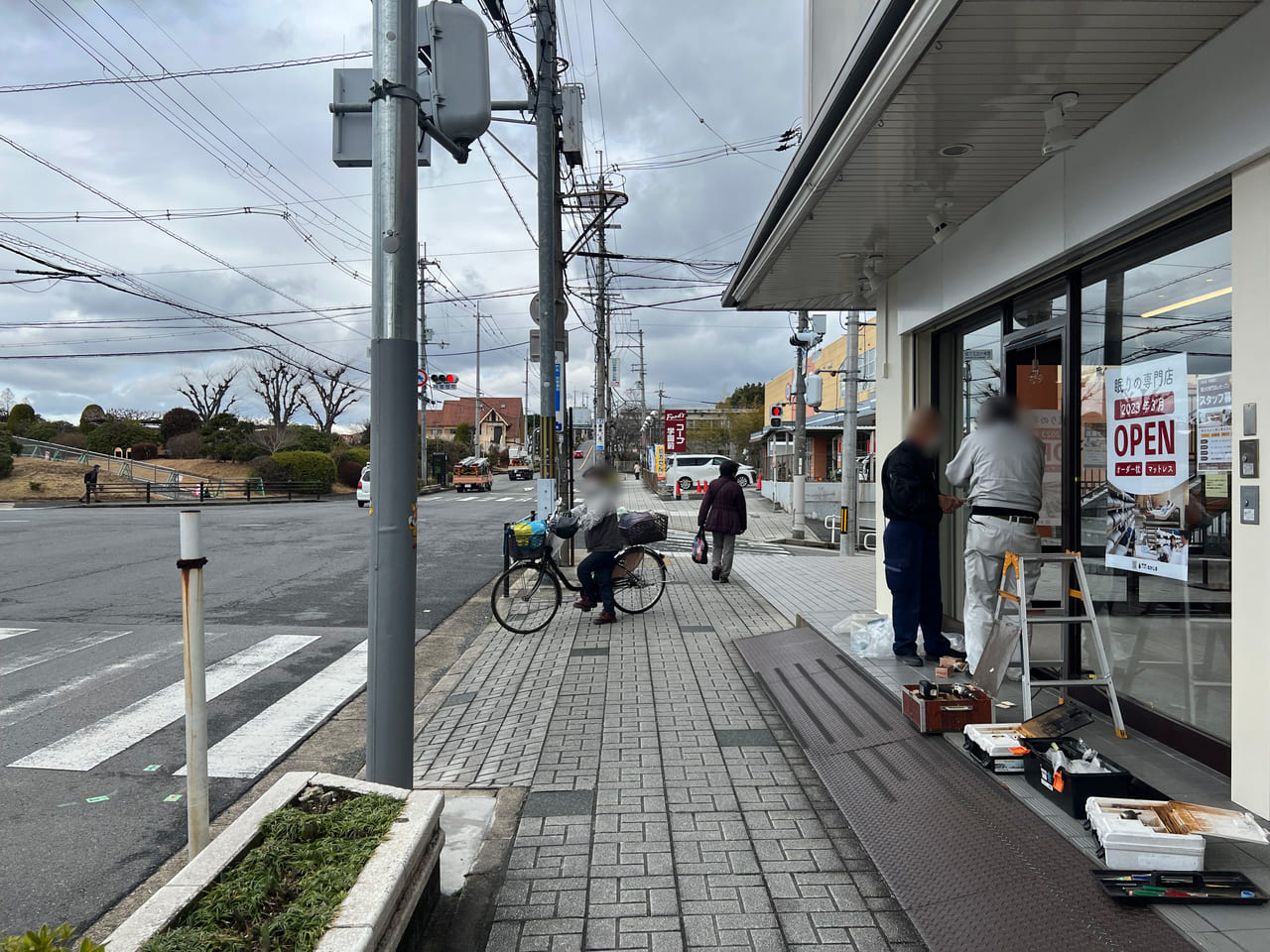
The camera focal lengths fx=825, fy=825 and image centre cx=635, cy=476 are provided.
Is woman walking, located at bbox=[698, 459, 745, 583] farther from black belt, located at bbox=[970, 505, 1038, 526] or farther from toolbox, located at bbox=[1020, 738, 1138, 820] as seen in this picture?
toolbox, located at bbox=[1020, 738, 1138, 820]

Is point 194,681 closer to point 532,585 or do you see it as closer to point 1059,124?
point 1059,124

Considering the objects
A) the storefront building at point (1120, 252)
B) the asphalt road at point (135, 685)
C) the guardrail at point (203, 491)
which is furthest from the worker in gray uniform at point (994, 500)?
the guardrail at point (203, 491)

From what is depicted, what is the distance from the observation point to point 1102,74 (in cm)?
414

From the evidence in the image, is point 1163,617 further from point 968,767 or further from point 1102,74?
point 1102,74

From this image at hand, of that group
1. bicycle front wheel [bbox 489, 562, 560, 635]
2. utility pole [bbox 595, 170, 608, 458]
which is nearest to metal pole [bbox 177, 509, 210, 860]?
bicycle front wheel [bbox 489, 562, 560, 635]

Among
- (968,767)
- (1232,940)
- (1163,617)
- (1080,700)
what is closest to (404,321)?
(968,767)

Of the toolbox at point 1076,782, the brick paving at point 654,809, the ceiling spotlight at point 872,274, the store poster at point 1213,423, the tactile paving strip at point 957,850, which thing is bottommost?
the brick paving at point 654,809

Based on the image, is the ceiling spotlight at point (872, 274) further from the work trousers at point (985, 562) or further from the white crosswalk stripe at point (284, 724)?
the white crosswalk stripe at point (284, 724)

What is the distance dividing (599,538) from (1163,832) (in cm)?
592

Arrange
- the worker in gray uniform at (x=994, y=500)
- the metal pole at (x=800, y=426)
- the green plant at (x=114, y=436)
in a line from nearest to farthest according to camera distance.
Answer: the worker in gray uniform at (x=994, y=500)
the metal pole at (x=800, y=426)
the green plant at (x=114, y=436)

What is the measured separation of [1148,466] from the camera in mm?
4555

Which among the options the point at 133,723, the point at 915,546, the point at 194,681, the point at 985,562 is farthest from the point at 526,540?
the point at 194,681

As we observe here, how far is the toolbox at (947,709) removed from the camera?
4598 mm

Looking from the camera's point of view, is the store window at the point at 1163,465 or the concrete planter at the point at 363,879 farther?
the store window at the point at 1163,465
